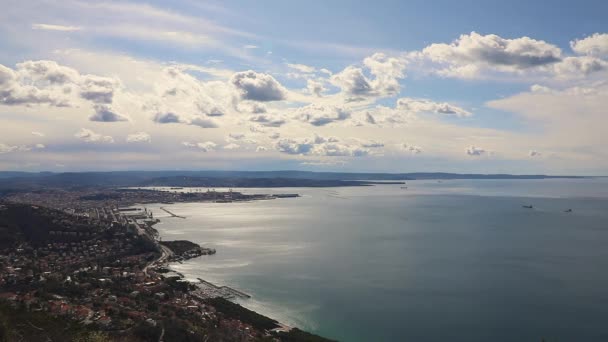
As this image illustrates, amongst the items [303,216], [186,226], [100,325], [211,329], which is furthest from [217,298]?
[303,216]

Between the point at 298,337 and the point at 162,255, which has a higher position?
the point at 162,255

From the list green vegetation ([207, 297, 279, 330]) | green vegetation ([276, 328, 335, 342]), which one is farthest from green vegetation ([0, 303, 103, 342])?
green vegetation ([276, 328, 335, 342])

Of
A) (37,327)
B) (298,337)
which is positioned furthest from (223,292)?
(37,327)

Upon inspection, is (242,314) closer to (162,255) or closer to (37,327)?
(37,327)

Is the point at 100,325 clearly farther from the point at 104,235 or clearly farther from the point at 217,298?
the point at 104,235

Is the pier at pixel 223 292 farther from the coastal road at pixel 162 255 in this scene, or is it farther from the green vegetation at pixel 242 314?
the coastal road at pixel 162 255

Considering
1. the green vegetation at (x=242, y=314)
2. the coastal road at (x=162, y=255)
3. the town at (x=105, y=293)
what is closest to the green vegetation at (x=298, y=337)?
the town at (x=105, y=293)

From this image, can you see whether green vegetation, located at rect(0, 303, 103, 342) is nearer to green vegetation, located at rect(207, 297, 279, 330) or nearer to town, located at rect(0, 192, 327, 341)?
town, located at rect(0, 192, 327, 341)

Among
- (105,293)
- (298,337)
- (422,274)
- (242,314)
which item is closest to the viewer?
(298,337)
